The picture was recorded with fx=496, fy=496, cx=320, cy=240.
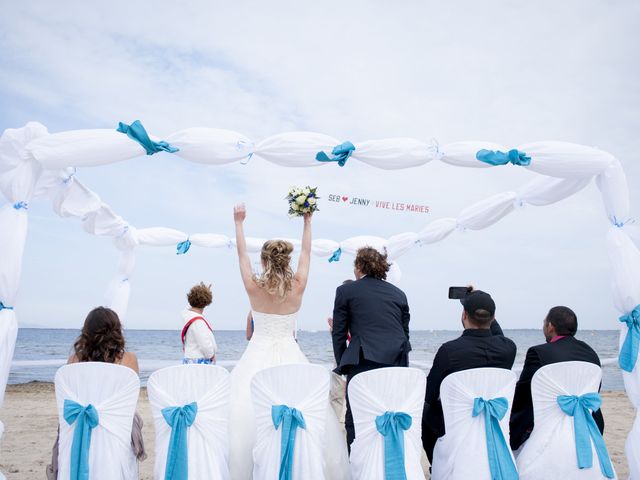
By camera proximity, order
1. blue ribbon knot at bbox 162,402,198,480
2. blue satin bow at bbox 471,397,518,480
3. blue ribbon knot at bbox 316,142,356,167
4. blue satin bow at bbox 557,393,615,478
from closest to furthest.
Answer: blue ribbon knot at bbox 162,402,198,480 < blue satin bow at bbox 471,397,518,480 < blue satin bow at bbox 557,393,615,478 < blue ribbon knot at bbox 316,142,356,167

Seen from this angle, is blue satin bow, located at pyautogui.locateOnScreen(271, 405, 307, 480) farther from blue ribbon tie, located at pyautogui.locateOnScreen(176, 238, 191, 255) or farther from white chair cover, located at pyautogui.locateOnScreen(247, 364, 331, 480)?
blue ribbon tie, located at pyautogui.locateOnScreen(176, 238, 191, 255)

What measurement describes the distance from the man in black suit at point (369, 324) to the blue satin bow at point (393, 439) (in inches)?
27.8

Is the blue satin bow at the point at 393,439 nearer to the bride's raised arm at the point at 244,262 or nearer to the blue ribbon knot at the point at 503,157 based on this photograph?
the bride's raised arm at the point at 244,262

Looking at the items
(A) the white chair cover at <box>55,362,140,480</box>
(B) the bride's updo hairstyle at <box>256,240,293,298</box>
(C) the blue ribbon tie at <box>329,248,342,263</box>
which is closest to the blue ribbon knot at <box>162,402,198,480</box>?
(A) the white chair cover at <box>55,362,140,480</box>

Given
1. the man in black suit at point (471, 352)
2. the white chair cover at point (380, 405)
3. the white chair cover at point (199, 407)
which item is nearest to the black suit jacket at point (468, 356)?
the man in black suit at point (471, 352)

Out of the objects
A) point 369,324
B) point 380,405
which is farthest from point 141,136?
point 380,405

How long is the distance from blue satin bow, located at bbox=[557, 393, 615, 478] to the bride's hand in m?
2.46

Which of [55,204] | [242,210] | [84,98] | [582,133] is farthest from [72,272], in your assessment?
[582,133]

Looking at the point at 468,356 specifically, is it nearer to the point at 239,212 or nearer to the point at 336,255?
the point at 239,212

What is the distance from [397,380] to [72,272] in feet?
42.3

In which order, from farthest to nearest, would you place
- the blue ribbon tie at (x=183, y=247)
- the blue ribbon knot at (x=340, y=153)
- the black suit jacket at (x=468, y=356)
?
the blue ribbon tie at (x=183, y=247) < the blue ribbon knot at (x=340, y=153) < the black suit jacket at (x=468, y=356)

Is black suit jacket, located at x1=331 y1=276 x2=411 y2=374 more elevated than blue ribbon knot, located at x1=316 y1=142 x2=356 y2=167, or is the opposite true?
blue ribbon knot, located at x1=316 y1=142 x2=356 y2=167

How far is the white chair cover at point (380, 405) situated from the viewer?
286 cm

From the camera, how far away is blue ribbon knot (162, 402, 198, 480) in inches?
106
